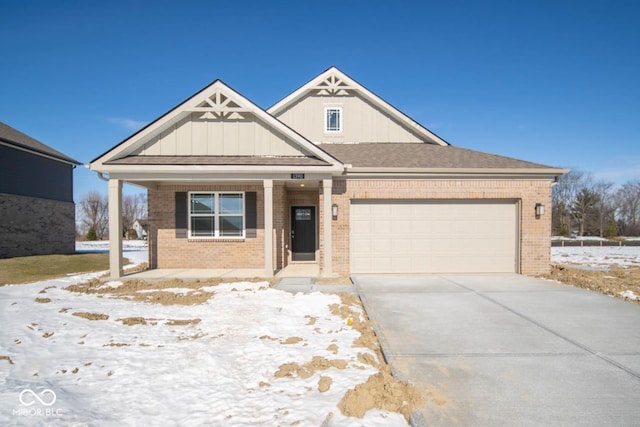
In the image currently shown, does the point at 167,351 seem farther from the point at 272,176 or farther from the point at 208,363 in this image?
the point at 272,176

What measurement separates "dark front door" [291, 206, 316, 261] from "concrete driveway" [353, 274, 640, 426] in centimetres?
504

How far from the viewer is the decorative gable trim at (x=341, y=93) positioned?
1297 centimetres

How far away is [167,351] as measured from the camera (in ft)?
14.4

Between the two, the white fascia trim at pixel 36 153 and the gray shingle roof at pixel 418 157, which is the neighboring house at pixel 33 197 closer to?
the white fascia trim at pixel 36 153

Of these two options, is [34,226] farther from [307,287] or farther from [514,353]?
[514,353]

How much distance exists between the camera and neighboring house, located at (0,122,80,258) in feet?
52.0

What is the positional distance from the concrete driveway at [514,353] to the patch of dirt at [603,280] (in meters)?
0.89

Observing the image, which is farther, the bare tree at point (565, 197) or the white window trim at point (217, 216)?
the bare tree at point (565, 197)

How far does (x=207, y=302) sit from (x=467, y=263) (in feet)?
24.8

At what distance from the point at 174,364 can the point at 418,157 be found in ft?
30.5

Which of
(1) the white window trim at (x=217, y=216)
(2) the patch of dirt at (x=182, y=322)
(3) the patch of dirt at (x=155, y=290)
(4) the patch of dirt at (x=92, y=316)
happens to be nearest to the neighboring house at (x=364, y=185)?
(1) the white window trim at (x=217, y=216)

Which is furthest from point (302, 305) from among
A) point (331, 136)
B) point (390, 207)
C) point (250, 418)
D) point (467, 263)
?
point (331, 136)

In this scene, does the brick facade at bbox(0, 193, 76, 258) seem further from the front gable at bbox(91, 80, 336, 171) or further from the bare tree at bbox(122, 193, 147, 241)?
the bare tree at bbox(122, 193, 147, 241)

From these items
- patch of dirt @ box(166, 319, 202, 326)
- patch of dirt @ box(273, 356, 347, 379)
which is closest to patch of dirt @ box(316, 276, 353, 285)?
patch of dirt @ box(166, 319, 202, 326)
